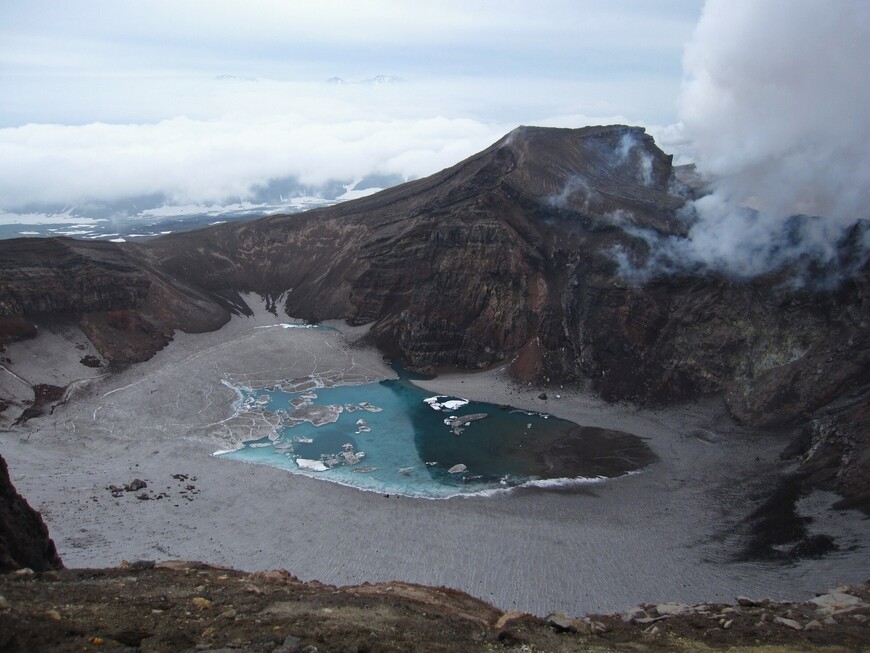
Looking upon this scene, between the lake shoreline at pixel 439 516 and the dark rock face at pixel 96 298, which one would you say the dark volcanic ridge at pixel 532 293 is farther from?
the lake shoreline at pixel 439 516

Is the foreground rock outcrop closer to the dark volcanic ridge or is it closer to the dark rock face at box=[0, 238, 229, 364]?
the dark volcanic ridge

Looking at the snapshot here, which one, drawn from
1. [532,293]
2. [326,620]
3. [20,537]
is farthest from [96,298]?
[326,620]

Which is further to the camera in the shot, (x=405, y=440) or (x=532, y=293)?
(x=532, y=293)

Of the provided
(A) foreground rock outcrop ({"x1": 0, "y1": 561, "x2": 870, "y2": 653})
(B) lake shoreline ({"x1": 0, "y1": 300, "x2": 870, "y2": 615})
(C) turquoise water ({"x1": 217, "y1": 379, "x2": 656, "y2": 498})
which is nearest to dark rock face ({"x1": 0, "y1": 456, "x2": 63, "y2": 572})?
(A) foreground rock outcrop ({"x1": 0, "y1": 561, "x2": 870, "y2": 653})

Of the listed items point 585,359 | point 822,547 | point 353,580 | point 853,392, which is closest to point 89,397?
point 353,580

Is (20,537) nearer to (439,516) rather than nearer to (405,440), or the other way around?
(439,516)

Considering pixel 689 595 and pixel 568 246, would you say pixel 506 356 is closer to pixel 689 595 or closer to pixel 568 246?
pixel 568 246

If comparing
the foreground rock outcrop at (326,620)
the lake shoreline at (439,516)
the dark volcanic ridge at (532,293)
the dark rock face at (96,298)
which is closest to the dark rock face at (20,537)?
the foreground rock outcrop at (326,620)
